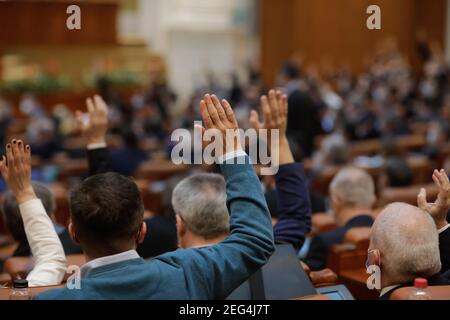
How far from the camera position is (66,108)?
682 inches

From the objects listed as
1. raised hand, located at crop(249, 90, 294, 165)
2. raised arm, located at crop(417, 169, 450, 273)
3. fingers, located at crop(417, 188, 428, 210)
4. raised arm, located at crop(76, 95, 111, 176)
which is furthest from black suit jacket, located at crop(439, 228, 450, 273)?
raised arm, located at crop(76, 95, 111, 176)

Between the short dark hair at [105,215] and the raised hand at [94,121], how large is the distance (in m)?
1.49

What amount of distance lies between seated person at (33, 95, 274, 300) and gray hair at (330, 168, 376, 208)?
210 cm

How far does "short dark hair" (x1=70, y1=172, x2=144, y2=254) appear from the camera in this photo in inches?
74.3

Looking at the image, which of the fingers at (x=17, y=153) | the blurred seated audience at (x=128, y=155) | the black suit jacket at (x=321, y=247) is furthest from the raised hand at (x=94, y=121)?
the blurred seated audience at (x=128, y=155)

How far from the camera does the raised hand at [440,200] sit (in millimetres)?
2432

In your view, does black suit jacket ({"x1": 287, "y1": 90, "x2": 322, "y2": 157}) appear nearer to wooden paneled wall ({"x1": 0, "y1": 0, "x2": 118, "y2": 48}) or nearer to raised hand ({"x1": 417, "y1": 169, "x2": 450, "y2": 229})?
raised hand ({"x1": 417, "y1": 169, "x2": 450, "y2": 229})

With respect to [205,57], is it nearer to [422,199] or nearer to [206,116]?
[422,199]

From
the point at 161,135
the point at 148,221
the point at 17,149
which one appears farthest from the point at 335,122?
the point at 17,149

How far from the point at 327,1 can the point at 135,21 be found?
4.83m

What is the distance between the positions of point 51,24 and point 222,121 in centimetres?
1688

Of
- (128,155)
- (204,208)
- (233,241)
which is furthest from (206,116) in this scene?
(128,155)

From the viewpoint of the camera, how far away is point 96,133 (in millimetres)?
3461
